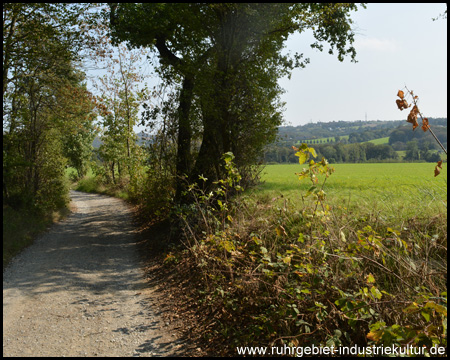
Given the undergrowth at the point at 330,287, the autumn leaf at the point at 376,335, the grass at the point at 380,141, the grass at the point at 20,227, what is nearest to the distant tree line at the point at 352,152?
the grass at the point at 380,141

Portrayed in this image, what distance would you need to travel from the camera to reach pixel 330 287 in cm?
413

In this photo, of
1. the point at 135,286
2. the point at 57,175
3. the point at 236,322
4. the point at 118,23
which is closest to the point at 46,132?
the point at 57,175

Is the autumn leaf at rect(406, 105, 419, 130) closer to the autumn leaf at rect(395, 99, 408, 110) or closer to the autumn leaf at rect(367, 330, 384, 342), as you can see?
the autumn leaf at rect(395, 99, 408, 110)

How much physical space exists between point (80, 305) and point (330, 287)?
4.20 m

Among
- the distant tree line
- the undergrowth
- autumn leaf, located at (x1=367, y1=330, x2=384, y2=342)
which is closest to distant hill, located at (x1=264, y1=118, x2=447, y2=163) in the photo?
the distant tree line

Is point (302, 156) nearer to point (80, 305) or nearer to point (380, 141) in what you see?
point (80, 305)

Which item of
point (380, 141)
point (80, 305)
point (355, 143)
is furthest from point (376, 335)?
point (355, 143)

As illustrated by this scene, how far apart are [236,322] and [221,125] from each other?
20.3 feet

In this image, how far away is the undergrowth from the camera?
11.0 feet

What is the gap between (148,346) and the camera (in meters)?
4.52

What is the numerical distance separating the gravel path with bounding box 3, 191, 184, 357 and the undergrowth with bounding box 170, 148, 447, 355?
1.05 meters

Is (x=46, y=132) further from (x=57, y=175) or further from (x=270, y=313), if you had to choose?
(x=270, y=313)

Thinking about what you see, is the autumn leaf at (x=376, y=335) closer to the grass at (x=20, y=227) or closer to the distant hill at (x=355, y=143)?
the distant hill at (x=355, y=143)

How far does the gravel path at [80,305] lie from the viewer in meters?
4.46
